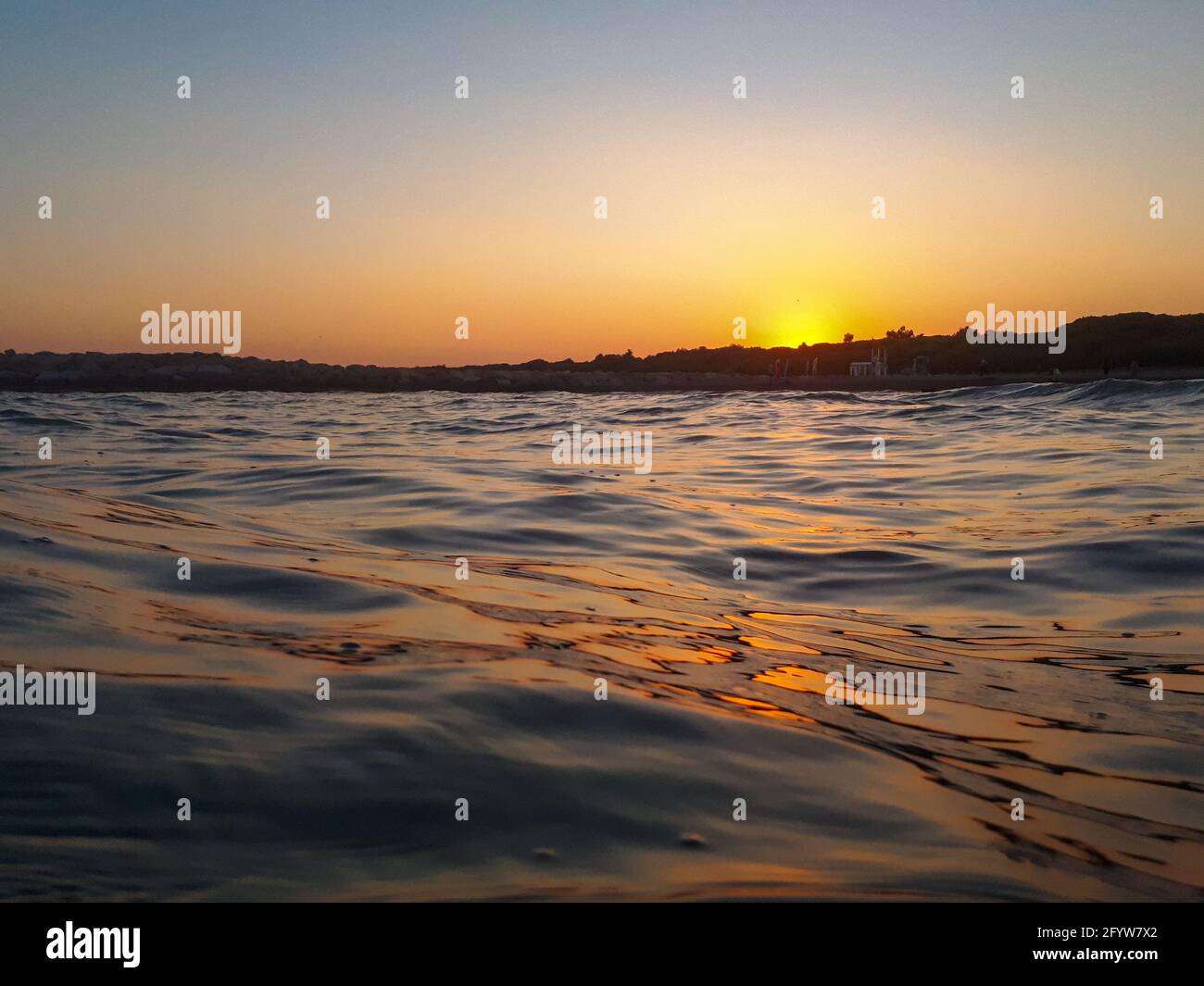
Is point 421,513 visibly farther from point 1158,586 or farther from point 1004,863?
point 1004,863

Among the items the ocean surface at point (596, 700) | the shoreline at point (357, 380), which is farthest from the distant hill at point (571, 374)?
the ocean surface at point (596, 700)

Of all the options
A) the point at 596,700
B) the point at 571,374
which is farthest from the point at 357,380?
the point at 596,700

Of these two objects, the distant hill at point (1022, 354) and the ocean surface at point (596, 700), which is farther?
the distant hill at point (1022, 354)

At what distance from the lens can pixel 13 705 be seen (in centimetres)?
333

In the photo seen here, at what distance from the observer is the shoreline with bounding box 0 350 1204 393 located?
41562mm

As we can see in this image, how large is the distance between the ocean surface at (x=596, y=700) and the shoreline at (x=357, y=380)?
33288 mm

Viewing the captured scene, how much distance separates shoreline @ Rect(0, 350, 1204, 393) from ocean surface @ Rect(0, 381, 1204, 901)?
33288 mm

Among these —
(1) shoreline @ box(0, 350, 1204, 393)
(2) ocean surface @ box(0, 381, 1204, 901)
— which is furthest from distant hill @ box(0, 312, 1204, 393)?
(2) ocean surface @ box(0, 381, 1204, 901)

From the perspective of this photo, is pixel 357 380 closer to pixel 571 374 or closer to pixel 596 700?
pixel 571 374

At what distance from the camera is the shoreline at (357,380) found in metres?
41.6

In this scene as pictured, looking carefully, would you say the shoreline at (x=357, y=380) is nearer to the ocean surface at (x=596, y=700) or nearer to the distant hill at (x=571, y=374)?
the distant hill at (x=571, y=374)

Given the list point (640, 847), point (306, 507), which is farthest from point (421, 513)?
point (640, 847)

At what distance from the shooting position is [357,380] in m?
49.6

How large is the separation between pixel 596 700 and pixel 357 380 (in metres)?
48.0
